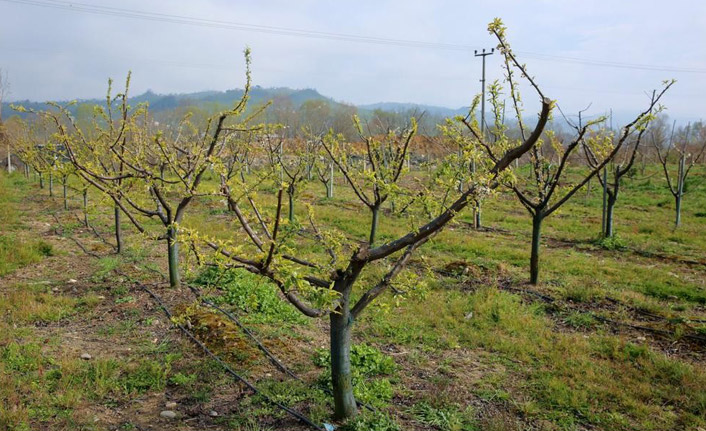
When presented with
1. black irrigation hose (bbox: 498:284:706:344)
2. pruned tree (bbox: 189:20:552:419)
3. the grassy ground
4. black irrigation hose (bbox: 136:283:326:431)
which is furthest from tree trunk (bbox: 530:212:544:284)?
black irrigation hose (bbox: 136:283:326:431)

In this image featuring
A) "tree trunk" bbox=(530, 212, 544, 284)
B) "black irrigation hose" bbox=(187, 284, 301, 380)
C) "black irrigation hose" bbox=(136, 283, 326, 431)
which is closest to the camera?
"black irrigation hose" bbox=(136, 283, 326, 431)

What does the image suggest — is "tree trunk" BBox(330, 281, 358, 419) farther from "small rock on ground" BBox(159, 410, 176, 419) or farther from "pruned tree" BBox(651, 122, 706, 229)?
"pruned tree" BBox(651, 122, 706, 229)

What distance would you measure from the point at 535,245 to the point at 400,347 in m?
3.62

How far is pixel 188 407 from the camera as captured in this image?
4.61m

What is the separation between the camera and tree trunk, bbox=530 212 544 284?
828 centimetres

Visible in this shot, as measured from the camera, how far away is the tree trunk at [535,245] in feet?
27.2

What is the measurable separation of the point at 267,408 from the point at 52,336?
3.38 meters

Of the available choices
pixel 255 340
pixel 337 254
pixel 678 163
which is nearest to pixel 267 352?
pixel 255 340

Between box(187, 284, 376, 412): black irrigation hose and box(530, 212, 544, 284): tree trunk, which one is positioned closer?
box(187, 284, 376, 412): black irrigation hose

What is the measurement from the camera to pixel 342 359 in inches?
161

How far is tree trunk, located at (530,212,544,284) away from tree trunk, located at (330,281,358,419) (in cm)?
531

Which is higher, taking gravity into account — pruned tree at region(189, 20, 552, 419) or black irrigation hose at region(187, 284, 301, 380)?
pruned tree at region(189, 20, 552, 419)

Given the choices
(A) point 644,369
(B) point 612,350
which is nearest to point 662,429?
(A) point 644,369

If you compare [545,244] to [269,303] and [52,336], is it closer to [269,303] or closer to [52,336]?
[269,303]
